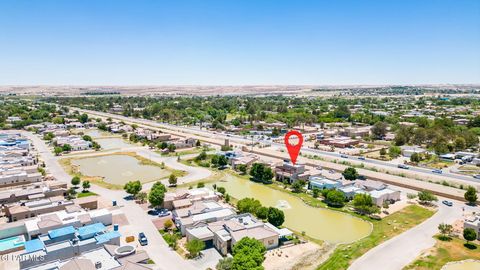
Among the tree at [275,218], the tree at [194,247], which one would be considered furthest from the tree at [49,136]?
the tree at [275,218]

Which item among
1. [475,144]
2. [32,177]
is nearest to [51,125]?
[32,177]

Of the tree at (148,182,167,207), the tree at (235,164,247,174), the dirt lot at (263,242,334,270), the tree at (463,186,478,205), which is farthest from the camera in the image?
the tree at (235,164,247,174)

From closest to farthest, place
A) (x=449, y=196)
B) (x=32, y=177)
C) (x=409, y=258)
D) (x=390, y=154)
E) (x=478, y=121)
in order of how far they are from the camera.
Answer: (x=409, y=258), (x=449, y=196), (x=32, y=177), (x=390, y=154), (x=478, y=121)

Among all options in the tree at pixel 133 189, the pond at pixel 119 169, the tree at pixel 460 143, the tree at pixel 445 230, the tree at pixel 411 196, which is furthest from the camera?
the tree at pixel 460 143

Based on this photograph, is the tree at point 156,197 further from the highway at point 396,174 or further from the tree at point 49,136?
the tree at point 49,136

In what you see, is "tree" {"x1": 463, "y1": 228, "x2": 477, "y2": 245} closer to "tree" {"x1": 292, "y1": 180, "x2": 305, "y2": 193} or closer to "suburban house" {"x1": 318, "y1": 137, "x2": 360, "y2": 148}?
"tree" {"x1": 292, "y1": 180, "x2": 305, "y2": 193}

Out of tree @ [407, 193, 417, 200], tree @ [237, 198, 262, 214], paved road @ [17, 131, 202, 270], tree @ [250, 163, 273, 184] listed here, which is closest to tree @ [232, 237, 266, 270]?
paved road @ [17, 131, 202, 270]

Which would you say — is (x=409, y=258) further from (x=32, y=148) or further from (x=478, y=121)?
(x=478, y=121)
